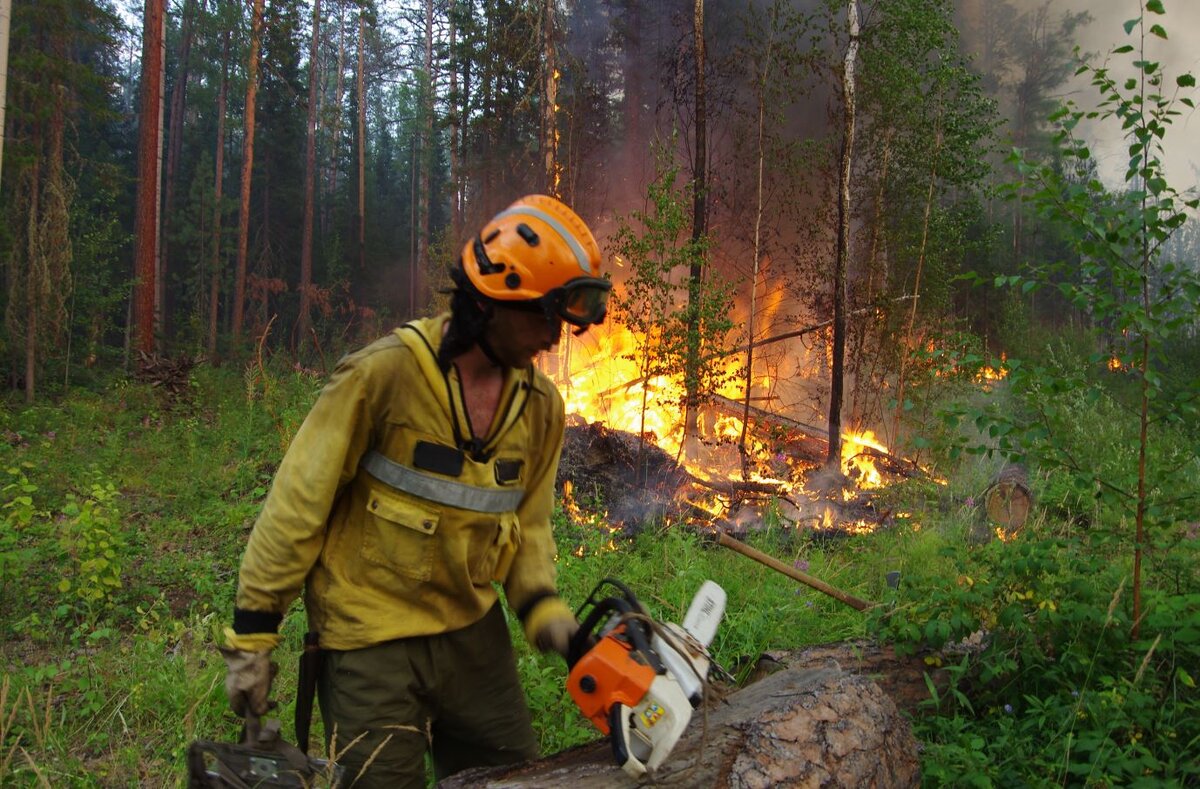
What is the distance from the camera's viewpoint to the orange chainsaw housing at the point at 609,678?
5.67ft

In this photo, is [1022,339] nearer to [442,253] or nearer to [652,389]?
[652,389]

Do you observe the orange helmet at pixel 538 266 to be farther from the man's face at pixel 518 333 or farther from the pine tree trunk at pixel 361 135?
the pine tree trunk at pixel 361 135

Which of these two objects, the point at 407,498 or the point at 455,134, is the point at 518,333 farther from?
the point at 455,134

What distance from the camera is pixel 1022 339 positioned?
17.6m

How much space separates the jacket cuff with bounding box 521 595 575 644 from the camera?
231 centimetres

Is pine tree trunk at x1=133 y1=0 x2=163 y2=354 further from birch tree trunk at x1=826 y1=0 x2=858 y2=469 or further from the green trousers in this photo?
the green trousers

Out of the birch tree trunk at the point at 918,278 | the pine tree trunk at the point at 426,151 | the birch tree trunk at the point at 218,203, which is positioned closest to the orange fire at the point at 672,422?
the birch tree trunk at the point at 918,278

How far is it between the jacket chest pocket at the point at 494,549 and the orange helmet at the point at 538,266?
665mm

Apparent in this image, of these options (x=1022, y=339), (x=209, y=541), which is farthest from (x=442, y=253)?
(x=1022, y=339)

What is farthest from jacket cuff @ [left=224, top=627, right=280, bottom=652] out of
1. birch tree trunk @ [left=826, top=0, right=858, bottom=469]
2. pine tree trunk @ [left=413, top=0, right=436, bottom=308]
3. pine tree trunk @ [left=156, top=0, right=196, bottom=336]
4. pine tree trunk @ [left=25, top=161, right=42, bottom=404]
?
pine tree trunk @ [left=156, top=0, right=196, bottom=336]

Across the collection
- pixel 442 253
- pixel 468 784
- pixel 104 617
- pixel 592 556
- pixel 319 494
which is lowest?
pixel 104 617

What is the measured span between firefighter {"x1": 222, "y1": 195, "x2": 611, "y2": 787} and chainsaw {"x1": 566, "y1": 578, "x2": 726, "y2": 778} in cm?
53

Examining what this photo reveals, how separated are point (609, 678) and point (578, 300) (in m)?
0.98

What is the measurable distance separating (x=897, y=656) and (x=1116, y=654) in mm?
820
